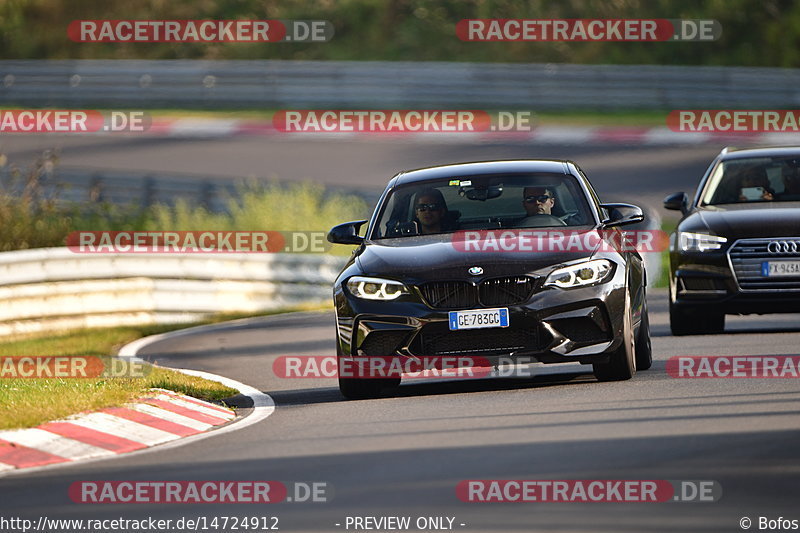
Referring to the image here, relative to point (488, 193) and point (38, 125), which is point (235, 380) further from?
point (38, 125)

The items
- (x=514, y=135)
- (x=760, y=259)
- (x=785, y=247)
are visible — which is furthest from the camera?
(x=514, y=135)

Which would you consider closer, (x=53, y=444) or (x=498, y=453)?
(x=498, y=453)

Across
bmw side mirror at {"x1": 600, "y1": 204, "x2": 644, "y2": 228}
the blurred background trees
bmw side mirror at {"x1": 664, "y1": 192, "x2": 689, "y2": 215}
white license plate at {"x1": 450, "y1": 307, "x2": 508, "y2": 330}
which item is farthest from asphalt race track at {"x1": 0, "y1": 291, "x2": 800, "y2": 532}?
the blurred background trees

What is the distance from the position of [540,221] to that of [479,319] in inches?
53.7

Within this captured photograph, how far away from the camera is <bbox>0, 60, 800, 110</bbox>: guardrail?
37.7 meters

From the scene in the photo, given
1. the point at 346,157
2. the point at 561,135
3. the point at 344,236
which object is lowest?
the point at 344,236

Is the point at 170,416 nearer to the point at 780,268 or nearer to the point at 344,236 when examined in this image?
the point at 344,236

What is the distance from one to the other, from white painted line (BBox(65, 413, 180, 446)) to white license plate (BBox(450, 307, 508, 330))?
2.08 metres

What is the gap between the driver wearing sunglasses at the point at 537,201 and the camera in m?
12.8

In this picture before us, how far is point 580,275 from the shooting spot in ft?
38.6

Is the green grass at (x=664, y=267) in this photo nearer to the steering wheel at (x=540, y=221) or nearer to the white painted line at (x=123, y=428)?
the steering wheel at (x=540, y=221)

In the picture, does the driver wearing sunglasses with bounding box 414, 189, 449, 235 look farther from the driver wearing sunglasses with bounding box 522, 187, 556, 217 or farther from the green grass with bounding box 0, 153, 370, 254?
the green grass with bounding box 0, 153, 370, 254

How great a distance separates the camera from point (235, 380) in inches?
563

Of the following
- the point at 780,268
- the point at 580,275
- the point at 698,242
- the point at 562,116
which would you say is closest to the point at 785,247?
the point at 780,268
